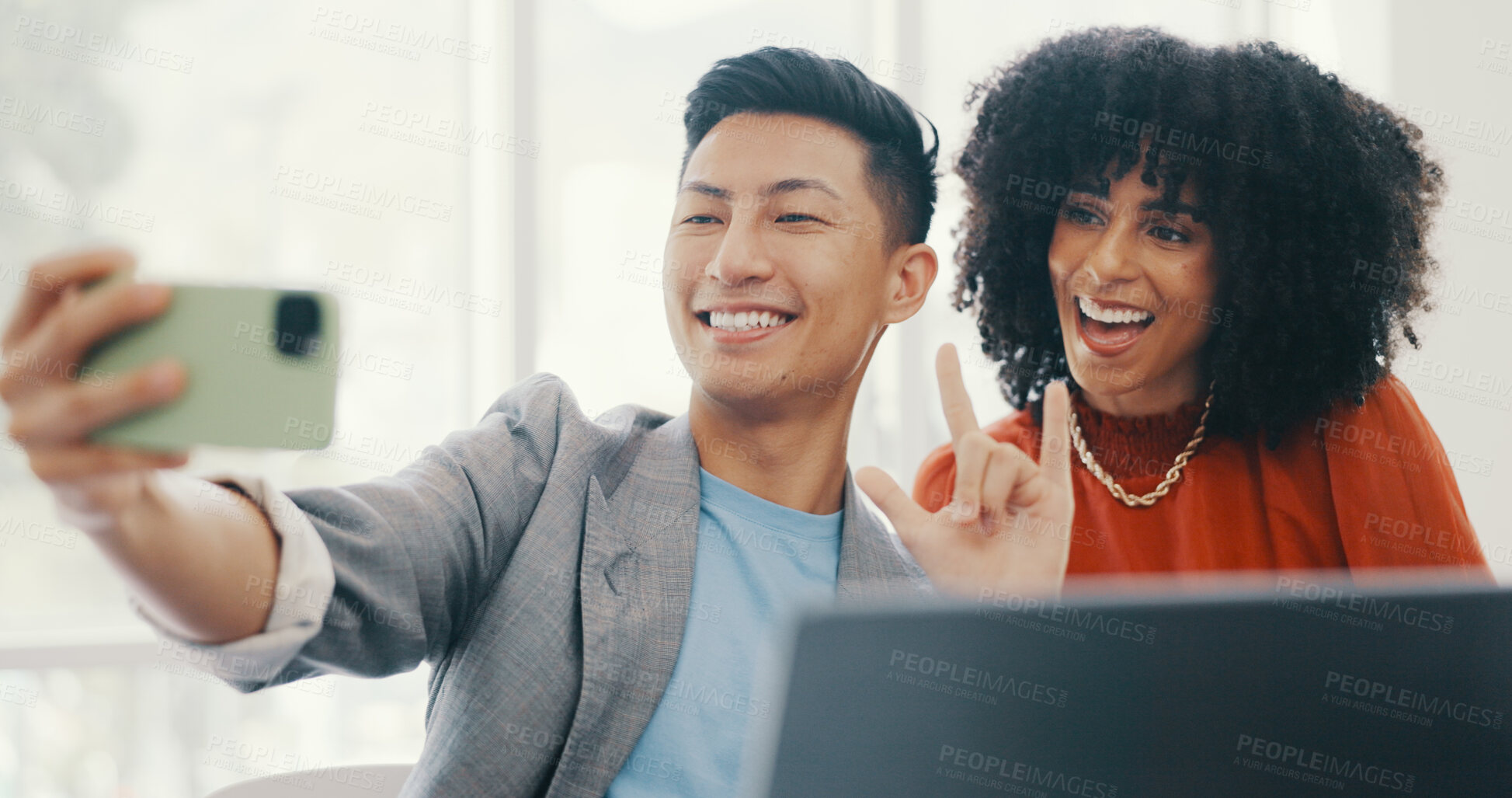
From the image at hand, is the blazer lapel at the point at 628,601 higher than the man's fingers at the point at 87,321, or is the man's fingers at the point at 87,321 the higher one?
the man's fingers at the point at 87,321

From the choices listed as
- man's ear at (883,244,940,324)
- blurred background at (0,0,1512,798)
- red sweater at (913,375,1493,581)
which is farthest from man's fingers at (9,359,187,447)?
blurred background at (0,0,1512,798)

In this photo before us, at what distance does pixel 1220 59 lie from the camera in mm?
Result: 1536

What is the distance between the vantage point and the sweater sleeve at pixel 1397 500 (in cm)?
140

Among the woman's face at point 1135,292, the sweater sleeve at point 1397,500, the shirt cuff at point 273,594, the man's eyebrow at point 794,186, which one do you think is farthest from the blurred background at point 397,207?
the shirt cuff at point 273,594

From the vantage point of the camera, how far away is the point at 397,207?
9.75ft

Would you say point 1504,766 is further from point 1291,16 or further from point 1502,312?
point 1291,16

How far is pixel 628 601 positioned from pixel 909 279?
2.15ft

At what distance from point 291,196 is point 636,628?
218 centimetres

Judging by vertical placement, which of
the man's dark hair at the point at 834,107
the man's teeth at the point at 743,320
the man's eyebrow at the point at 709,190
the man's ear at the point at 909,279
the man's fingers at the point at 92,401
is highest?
the man's dark hair at the point at 834,107

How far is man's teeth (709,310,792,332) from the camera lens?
1376mm

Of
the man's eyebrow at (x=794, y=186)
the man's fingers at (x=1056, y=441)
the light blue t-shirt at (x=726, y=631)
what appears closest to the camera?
the light blue t-shirt at (x=726, y=631)

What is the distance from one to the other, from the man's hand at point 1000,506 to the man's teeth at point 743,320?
0.23 metres

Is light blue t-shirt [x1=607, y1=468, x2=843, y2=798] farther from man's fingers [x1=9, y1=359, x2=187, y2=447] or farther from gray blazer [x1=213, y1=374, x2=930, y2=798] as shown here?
man's fingers [x1=9, y1=359, x2=187, y2=447]

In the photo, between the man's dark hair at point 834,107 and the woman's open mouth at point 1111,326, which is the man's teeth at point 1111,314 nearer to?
the woman's open mouth at point 1111,326
